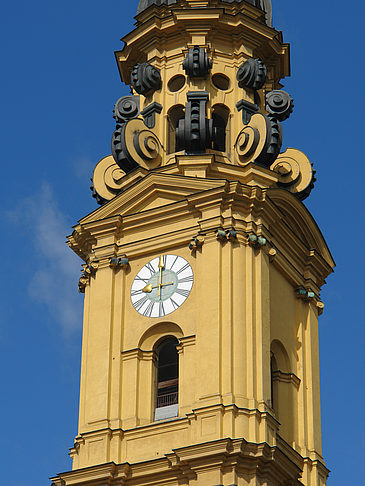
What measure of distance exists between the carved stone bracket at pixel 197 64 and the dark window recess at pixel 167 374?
6.81 metres

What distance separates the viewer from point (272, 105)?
40.8 metres

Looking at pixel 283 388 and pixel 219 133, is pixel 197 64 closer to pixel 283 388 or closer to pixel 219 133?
pixel 219 133

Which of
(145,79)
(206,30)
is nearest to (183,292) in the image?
(145,79)

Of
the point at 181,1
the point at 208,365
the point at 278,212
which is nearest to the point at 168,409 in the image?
the point at 208,365

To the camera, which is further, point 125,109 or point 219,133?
point 125,109

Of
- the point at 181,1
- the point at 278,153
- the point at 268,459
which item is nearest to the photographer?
the point at 268,459

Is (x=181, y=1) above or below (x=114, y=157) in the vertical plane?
above

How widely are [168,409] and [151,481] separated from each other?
1934 millimetres

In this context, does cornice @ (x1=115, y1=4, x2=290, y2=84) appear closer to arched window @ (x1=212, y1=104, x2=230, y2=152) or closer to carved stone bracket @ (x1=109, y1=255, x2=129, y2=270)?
arched window @ (x1=212, y1=104, x2=230, y2=152)

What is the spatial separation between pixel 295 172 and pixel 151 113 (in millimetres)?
3676

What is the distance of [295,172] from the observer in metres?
40.2

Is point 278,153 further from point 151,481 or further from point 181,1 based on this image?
point 151,481

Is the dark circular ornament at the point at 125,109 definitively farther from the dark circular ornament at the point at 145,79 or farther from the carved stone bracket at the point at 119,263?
the carved stone bracket at the point at 119,263

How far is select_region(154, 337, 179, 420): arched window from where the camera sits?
119 ft
